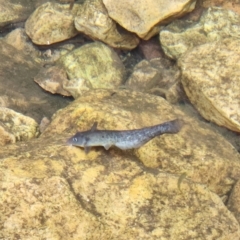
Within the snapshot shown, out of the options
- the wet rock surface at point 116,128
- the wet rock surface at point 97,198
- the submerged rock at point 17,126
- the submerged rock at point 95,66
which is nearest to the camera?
the wet rock surface at point 97,198

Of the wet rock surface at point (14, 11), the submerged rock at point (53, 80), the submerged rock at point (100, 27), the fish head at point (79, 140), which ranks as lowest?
→ the submerged rock at point (53, 80)

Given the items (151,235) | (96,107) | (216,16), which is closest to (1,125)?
(96,107)

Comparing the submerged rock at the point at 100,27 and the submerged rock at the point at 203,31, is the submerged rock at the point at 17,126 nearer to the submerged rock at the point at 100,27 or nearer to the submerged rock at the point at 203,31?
the submerged rock at the point at 100,27

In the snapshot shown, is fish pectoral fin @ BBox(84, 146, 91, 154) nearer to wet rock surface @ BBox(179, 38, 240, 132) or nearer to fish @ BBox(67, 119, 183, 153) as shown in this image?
fish @ BBox(67, 119, 183, 153)

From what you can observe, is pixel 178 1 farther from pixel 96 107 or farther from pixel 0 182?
pixel 0 182

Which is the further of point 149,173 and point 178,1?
point 178,1

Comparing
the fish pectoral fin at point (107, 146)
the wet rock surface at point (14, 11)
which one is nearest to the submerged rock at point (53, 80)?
the wet rock surface at point (14, 11)
